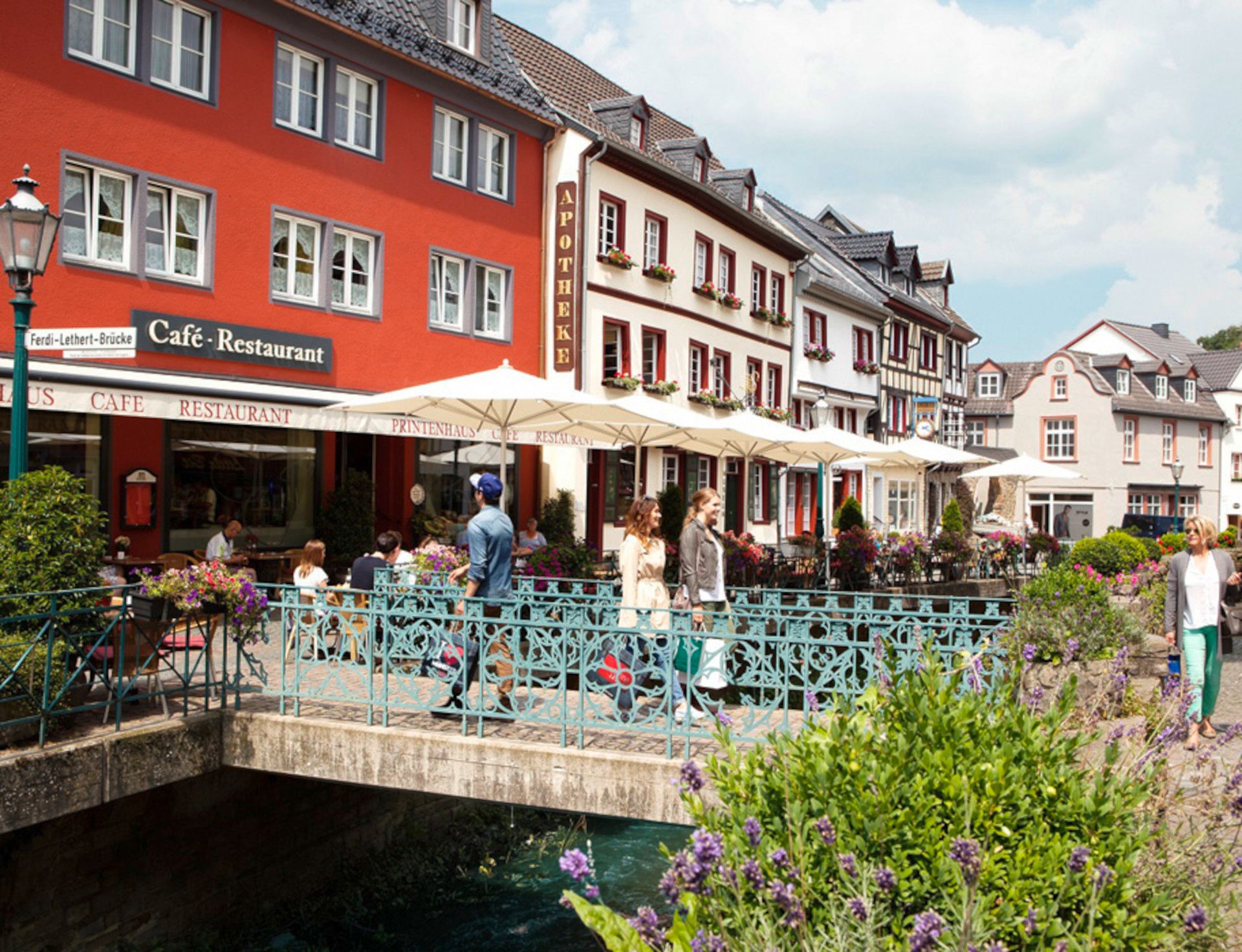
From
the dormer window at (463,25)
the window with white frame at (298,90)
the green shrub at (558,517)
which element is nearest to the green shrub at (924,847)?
the window with white frame at (298,90)

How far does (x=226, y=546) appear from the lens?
14789mm

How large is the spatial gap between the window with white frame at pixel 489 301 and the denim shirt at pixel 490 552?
500 inches

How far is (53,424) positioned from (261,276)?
3652 mm

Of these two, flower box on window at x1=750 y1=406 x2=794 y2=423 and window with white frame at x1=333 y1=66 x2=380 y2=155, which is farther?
flower box on window at x1=750 y1=406 x2=794 y2=423

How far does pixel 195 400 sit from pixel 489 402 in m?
4.17

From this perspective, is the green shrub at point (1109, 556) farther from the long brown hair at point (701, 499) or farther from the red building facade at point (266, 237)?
the long brown hair at point (701, 499)

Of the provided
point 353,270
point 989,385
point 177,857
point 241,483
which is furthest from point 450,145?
point 989,385

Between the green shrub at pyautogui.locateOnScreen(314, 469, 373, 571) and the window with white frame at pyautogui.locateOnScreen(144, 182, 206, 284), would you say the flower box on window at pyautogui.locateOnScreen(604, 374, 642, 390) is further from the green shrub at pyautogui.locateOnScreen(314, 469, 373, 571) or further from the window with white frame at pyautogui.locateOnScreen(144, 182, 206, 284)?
the window with white frame at pyautogui.locateOnScreen(144, 182, 206, 284)

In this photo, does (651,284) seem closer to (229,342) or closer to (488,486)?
(229,342)

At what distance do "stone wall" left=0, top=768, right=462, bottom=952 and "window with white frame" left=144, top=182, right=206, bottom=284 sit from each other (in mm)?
7526

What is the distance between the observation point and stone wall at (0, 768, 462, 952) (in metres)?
7.83

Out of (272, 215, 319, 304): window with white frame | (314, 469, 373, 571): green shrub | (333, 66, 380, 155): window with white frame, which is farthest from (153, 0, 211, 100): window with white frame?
(314, 469, 373, 571): green shrub

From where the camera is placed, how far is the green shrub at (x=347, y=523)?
1755 cm

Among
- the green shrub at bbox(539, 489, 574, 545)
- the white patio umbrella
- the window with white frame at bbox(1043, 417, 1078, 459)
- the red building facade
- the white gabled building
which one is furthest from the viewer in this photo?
the window with white frame at bbox(1043, 417, 1078, 459)
